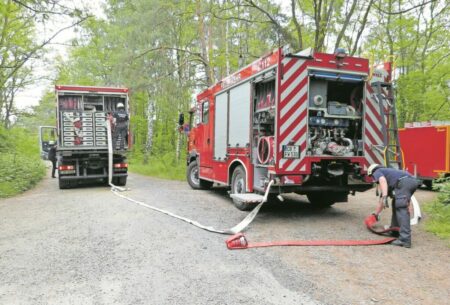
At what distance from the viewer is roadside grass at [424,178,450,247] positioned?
5.91 m

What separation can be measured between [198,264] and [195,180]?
7.44m

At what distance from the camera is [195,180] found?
11602mm

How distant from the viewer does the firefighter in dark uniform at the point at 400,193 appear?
16.9 ft

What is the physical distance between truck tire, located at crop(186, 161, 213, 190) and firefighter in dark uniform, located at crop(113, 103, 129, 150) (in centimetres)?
239

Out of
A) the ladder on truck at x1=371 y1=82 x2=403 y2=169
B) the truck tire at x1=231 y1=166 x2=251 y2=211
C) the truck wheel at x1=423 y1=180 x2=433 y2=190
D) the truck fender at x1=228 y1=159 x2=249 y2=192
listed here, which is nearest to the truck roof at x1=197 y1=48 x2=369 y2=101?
the ladder on truck at x1=371 y1=82 x2=403 y2=169

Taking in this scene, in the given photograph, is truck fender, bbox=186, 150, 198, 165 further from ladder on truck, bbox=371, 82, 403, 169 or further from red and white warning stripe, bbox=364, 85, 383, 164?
ladder on truck, bbox=371, 82, 403, 169

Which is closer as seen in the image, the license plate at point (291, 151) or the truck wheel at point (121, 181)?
the license plate at point (291, 151)

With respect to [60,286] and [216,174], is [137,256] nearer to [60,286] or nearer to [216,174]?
[60,286]

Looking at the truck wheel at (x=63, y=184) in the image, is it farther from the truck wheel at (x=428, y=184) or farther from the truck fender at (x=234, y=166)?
the truck wheel at (x=428, y=184)

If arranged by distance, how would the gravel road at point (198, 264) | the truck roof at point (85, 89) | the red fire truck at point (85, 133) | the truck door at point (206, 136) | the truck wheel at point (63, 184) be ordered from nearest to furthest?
the gravel road at point (198, 264), the truck door at point (206, 136), the red fire truck at point (85, 133), the truck roof at point (85, 89), the truck wheel at point (63, 184)

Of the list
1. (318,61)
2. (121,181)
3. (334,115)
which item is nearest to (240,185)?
(334,115)

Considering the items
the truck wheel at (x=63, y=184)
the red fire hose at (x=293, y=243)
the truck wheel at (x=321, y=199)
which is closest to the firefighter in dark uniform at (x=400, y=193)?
the red fire hose at (x=293, y=243)

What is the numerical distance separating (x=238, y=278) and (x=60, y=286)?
178 cm

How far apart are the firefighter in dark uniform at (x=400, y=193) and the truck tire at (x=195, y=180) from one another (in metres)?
6.45
